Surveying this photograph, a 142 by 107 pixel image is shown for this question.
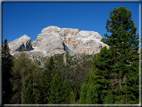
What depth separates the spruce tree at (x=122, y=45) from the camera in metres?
10.4

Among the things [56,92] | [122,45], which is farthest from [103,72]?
[56,92]

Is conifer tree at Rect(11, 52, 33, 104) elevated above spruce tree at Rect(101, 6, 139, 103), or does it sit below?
below

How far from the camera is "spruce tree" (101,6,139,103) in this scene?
1037 centimetres

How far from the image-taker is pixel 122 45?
35.7 feet

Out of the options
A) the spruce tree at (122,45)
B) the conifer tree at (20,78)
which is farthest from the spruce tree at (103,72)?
the conifer tree at (20,78)

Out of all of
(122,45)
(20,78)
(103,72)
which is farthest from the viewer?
(20,78)

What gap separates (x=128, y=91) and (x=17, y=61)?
14639 mm

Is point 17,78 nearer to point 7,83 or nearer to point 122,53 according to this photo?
point 7,83

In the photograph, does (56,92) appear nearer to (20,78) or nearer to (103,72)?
(20,78)

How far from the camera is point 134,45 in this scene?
1114 cm

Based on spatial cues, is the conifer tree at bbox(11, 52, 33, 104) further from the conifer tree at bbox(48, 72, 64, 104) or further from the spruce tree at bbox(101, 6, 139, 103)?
the spruce tree at bbox(101, 6, 139, 103)

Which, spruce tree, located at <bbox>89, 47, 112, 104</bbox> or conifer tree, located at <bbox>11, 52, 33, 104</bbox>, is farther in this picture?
conifer tree, located at <bbox>11, 52, 33, 104</bbox>

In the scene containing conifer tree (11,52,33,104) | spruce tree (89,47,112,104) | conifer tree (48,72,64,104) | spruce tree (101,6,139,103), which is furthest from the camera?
conifer tree (11,52,33,104)

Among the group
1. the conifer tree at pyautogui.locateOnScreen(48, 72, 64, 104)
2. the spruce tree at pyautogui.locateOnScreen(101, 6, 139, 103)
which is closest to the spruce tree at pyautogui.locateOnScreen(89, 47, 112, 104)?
the spruce tree at pyautogui.locateOnScreen(101, 6, 139, 103)
